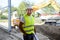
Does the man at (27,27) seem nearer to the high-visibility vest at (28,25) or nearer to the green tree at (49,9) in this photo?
the high-visibility vest at (28,25)

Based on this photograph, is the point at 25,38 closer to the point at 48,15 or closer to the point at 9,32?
the point at 9,32

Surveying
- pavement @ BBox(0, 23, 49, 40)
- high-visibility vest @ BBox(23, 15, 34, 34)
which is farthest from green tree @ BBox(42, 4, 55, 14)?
high-visibility vest @ BBox(23, 15, 34, 34)

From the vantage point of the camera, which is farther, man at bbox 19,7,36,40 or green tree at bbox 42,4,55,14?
green tree at bbox 42,4,55,14

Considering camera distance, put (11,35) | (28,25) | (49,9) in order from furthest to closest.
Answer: (49,9), (11,35), (28,25)

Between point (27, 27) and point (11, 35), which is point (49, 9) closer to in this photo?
point (11, 35)

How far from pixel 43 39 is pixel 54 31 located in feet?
7.94

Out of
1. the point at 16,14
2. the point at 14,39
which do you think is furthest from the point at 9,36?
the point at 16,14

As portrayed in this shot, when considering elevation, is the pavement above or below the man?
below

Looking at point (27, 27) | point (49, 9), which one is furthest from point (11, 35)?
point (49, 9)

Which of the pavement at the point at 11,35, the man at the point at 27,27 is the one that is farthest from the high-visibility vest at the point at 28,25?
the pavement at the point at 11,35

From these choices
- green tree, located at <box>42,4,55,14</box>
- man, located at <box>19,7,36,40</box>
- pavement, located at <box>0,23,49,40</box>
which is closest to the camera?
man, located at <box>19,7,36,40</box>

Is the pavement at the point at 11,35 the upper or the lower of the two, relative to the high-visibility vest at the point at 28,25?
lower

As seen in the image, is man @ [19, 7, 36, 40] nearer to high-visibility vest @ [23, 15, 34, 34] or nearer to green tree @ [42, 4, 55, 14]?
high-visibility vest @ [23, 15, 34, 34]

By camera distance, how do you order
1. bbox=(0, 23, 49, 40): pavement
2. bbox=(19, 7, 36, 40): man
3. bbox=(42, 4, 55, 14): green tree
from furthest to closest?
bbox=(42, 4, 55, 14): green tree → bbox=(0, 23, 49, 40): pavement → bbox=(19, 7, 36, 40): man
